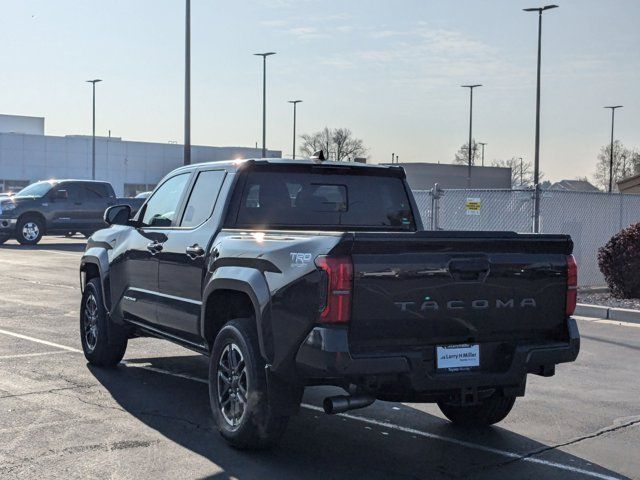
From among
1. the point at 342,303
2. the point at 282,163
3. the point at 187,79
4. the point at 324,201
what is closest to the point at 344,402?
the point at 342,303

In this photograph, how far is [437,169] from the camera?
68.6 meters

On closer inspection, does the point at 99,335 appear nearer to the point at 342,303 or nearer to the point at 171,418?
the point at 171,418

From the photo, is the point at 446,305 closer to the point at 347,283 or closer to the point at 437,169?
the point at 347,283

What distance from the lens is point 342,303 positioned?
5.19m

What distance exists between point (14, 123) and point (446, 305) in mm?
110673

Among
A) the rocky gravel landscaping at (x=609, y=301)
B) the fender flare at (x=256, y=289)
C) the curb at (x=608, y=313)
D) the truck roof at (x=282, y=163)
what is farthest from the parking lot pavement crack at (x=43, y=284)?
the fender flare at (x=256, y=289)

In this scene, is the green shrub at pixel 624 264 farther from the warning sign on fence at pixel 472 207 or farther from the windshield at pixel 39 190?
the windshield at pixel 39 190

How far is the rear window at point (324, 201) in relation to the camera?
7.00m

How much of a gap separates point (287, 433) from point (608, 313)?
827cm

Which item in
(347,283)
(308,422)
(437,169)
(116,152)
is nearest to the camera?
(347,283)

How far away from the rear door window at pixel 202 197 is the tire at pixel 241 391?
Result: 1.23 meters

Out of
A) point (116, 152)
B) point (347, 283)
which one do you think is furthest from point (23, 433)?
point (116, 152)

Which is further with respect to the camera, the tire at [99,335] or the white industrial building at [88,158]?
the white industrial building at [88,158]

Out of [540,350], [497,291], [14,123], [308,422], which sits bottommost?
[308,422]
